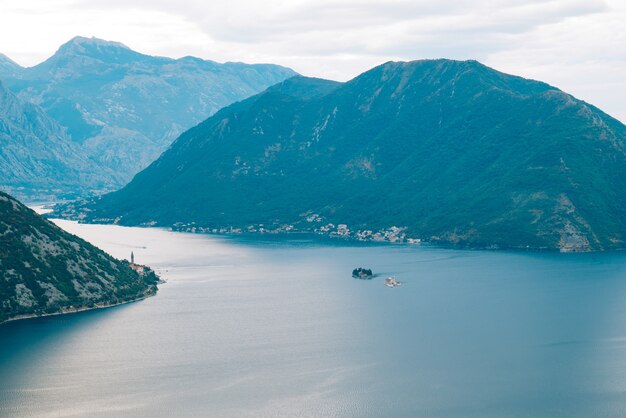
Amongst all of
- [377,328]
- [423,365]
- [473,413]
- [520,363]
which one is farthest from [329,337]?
[473,413]

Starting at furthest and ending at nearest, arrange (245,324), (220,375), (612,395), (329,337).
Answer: (245,324) → (329,337) → (220,375) → (612,395)

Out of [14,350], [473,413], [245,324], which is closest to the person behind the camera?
[473,413]

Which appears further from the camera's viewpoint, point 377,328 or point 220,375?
point 377,328

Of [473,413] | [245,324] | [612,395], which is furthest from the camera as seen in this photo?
[245,324]

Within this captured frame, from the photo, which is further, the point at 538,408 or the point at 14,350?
the point at 14,350

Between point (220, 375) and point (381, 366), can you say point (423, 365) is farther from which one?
point (220, 375)

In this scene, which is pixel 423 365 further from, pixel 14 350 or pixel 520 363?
pixel 14 350

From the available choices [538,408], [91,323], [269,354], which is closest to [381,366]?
[269,354]

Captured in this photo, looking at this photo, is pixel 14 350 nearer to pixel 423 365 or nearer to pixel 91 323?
pixel 91 323

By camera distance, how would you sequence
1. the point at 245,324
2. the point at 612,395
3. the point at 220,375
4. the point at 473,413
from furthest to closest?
the point at 245,324
the point at 220,375
the point at 612,395
the point at 473,413
